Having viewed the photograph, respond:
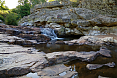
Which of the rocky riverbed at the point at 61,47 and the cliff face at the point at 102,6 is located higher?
the cliff face at the point at 102,6

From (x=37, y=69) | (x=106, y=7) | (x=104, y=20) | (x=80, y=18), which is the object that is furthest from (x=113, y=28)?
(x=37, y=69)

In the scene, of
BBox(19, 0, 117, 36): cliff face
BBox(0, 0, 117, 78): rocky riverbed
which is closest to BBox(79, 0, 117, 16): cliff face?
BBox(0, 0, 117, 78): rocky riverbed

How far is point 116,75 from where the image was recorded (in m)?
2.60

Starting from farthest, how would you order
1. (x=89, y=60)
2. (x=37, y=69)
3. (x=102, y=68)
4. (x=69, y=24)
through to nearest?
(x=69, y=24), (x=89, y=60), (x=102, y=68), (x=37, y=69)

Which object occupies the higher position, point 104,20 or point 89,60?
point 104,20

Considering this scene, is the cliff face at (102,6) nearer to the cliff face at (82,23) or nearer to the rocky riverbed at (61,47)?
the rocky riverbed at (61,47)

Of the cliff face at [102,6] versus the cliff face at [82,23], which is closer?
the cliff face at [82,23]

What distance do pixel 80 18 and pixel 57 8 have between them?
6.11 m

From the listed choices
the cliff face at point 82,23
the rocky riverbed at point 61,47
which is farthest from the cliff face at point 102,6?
the cliff face at point 82,23

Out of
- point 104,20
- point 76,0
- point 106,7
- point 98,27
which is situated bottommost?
point 98,27

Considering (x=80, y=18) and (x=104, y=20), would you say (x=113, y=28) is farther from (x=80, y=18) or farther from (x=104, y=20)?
(x=80, y=18)

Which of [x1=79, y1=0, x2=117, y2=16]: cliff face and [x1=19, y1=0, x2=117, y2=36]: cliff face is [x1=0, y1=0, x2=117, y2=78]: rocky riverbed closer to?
[x1=19, y1=0, x2=117, y2=36]: cliff face

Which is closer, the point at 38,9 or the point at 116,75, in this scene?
the point at 116,75

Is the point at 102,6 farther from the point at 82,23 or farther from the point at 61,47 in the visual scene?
the point at 61,47
